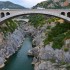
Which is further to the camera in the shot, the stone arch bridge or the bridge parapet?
the bridge parapet

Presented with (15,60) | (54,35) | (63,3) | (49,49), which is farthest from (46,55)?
(63,3)

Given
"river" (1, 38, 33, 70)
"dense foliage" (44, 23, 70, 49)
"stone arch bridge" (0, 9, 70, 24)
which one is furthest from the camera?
"stone arch bridge" (0, 9, 70, 24)

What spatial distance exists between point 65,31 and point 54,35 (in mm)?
2231

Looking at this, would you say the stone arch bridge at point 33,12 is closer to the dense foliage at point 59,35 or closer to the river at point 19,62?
the dense foliage at point 59,35

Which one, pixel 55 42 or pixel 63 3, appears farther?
pixel 63 3

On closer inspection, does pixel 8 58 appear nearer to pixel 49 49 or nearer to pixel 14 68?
pixel 14 68

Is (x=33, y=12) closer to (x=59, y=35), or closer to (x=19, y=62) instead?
(x=59, y=35)

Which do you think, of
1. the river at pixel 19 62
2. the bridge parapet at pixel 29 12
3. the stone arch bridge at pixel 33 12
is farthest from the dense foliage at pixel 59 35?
the river at pixel 19 62

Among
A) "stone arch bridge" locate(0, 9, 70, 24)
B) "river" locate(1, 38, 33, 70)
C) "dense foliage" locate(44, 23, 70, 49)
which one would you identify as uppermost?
"stone arch bridge" locate(0, 9, 70, 24)

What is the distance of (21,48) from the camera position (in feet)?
273

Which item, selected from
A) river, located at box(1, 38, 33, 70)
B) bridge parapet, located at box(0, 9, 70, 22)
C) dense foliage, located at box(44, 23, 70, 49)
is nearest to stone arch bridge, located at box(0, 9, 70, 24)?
bridge parapet, located at box(0, 9, 70, 22)

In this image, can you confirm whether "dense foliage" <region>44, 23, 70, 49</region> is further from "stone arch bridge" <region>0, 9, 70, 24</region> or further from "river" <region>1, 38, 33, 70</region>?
"river" <region>1, 38, 33, 70</region>

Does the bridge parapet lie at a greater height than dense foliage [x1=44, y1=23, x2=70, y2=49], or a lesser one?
greater

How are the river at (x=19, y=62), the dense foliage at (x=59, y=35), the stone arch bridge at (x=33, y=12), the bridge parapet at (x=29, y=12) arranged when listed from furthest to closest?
the bridge parapet at (x=29, y=12) → the stone arch bridge at (x=33, y=12) → the river at (x=19, y=62) → the dense foliage at (x=59, y=35)
